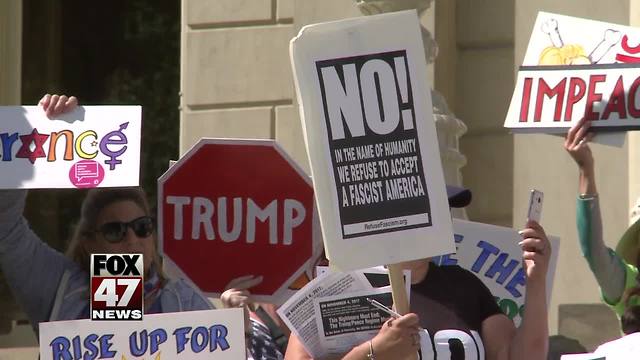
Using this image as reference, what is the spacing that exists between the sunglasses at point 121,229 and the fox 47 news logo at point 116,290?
31 centimetres

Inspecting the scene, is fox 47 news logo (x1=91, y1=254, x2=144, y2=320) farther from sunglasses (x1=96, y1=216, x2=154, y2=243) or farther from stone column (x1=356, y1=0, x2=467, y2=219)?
stone column (x1=356, y1=0, x2=467, y2=219)

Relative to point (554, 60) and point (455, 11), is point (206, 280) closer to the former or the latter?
point (554, 60)

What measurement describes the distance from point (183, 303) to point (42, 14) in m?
8.65

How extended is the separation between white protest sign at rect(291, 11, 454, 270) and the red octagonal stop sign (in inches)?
37.4

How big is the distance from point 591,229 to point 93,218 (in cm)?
164

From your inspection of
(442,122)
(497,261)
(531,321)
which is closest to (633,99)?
(497,261)

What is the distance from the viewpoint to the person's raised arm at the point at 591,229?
Result: 658cm

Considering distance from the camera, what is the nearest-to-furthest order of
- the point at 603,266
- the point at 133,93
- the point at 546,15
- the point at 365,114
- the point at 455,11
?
1. the point at 365,114
2. the point at 603,266
3. the point at 546,15
4. the point at 455,11
5. the point at 133,93

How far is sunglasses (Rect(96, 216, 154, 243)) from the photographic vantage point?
22.4 feet

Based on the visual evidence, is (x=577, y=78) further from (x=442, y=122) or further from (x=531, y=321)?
(x=442, y=122)

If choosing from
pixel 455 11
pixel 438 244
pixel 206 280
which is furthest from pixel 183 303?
pixel 455 11

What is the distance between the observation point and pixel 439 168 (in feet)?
19.6

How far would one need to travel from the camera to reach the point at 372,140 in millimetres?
5961

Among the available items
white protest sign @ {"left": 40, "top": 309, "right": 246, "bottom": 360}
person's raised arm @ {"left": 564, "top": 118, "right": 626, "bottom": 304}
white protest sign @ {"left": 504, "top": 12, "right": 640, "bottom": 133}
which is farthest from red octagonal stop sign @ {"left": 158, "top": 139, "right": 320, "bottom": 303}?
person's raised arm @ {"left": 564, "top": 118, "right": 626, "bottom": 304}
